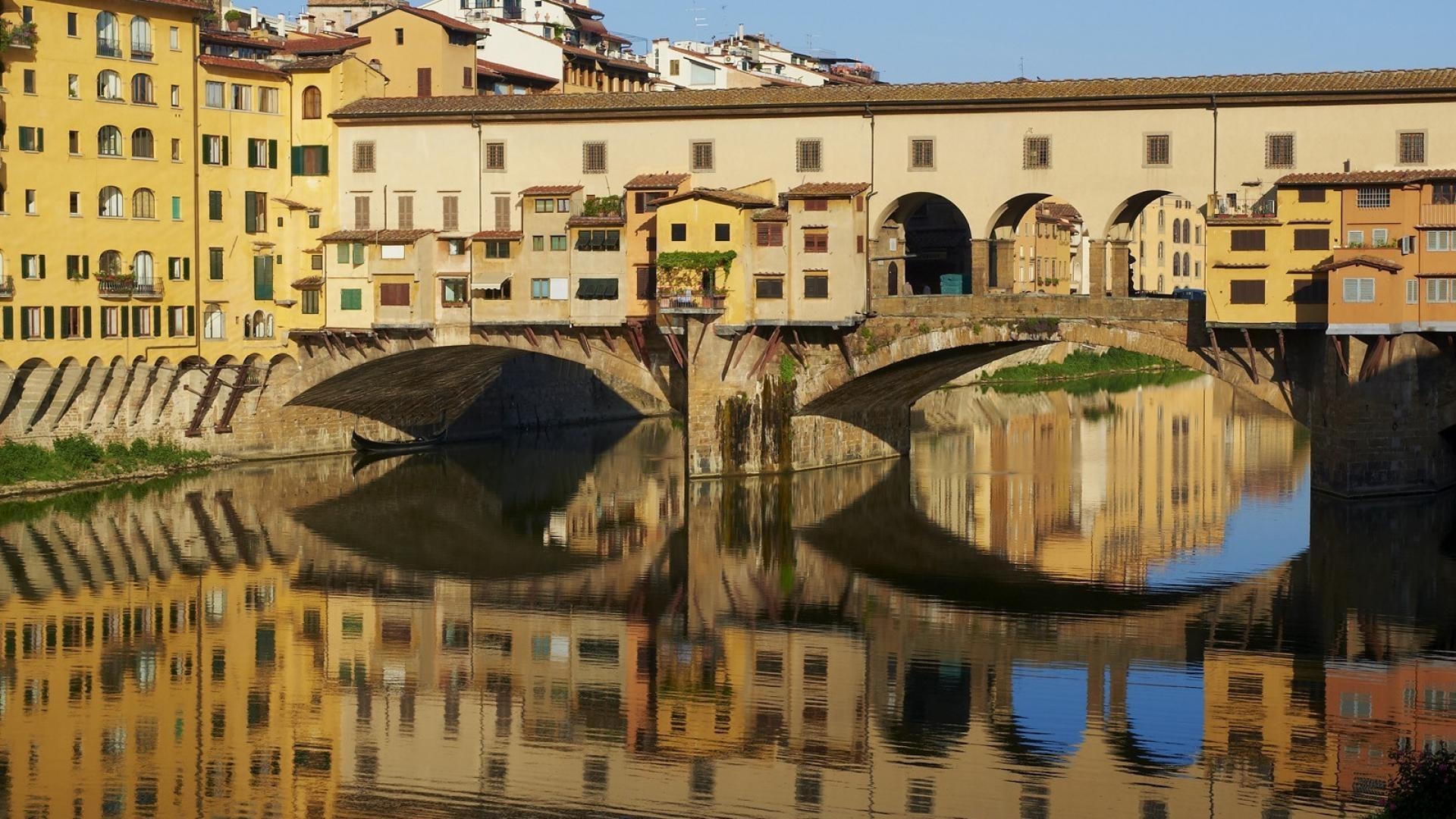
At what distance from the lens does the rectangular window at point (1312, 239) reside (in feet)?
156

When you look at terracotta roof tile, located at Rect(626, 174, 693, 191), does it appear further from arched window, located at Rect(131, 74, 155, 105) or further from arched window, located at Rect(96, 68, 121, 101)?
arched window, located at Rect(96, 68, 121, 101)

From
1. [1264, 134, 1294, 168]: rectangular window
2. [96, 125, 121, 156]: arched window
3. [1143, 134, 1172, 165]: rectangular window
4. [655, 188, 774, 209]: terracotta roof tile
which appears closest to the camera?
[1264, 134, 1294, 168]: rectangular window

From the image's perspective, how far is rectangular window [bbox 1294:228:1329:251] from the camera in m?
47.4

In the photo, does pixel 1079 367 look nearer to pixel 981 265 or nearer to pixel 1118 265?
pixel 1118 265

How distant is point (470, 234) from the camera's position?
182ft

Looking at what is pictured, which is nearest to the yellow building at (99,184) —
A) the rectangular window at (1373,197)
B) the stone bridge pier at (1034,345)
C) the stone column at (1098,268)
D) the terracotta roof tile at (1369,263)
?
the stone bridge pier at (1034,345)

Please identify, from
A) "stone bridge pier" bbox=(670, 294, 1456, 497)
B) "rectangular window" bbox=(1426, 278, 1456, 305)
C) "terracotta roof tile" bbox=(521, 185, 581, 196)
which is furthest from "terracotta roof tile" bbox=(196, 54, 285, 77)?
"rectangular window" bbox=(1426, 278, 1456, 305)

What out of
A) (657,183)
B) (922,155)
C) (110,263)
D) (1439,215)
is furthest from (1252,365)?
(110,263)

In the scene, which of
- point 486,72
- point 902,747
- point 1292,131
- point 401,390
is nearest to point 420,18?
point 486,72

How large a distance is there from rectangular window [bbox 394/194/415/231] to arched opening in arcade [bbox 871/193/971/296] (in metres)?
13.2

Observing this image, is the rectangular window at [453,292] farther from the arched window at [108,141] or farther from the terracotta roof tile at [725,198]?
the arched window at [108,141]

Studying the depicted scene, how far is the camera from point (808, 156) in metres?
52.4

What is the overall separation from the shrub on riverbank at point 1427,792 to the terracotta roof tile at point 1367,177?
27108 mm

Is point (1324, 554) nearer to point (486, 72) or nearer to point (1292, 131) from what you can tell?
point (1292, 131)
